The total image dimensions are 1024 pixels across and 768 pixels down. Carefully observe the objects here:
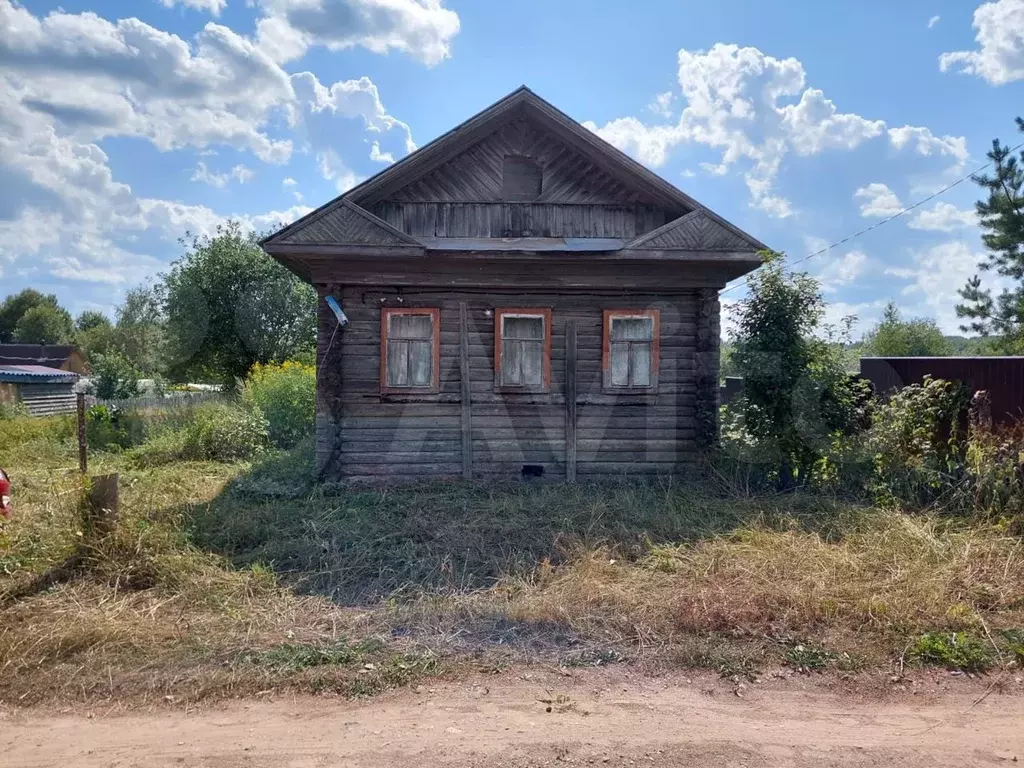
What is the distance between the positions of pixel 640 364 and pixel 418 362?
3358 mm

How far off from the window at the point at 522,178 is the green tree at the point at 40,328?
67617 mm

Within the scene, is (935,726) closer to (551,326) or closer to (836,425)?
(836,425)

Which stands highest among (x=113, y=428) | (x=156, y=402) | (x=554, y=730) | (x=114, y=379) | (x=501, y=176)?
(x=501, y=176)

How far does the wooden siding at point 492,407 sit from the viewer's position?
33.2ft

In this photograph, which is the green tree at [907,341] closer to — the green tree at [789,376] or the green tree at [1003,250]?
A: the green tree at [1003,250]

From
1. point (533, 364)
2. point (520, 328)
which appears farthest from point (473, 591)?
point (520, 328)

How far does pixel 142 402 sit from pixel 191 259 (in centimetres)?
1161

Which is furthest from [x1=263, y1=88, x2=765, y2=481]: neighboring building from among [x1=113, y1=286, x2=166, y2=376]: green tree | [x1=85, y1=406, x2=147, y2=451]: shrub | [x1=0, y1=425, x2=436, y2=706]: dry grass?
[x1=113, y1=286, x2=166, y2=376]: green tree

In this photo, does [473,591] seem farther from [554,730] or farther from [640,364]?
[640,364]

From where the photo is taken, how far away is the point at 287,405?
15.0 meters

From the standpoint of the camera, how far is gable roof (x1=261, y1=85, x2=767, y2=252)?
9727mm

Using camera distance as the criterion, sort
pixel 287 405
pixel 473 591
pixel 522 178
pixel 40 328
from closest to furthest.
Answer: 1. pixel 473 591
2. pixel 522 178
3. pixel 287 405
4. pixel 40 328

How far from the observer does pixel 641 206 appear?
10656 mm

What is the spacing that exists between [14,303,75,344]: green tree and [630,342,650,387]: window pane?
69.0m
